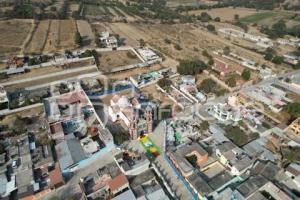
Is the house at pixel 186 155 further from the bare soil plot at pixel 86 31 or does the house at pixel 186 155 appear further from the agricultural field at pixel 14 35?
the agricultural field at pixel 14 35

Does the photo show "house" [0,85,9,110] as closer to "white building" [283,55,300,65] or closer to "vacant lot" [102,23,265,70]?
"vacant lot" [102,23,265,70]

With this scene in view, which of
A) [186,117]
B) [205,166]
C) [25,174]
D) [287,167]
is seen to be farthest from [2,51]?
[287,167]

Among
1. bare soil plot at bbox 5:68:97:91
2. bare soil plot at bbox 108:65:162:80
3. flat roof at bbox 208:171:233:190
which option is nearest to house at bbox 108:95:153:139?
flat roof at bbox 208:171:233:190

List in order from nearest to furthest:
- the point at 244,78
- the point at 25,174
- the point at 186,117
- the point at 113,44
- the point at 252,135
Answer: the point at 25,174 < the point at 252,135 < the point at 186,117 < the point at 244,78 < the point at 113,44

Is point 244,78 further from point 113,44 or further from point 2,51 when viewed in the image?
point 2,51

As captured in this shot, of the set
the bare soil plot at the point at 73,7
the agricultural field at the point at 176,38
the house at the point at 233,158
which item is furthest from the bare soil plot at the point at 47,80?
the bare soil plot at the point at 73,7

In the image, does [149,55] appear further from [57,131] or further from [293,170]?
[293,170]
